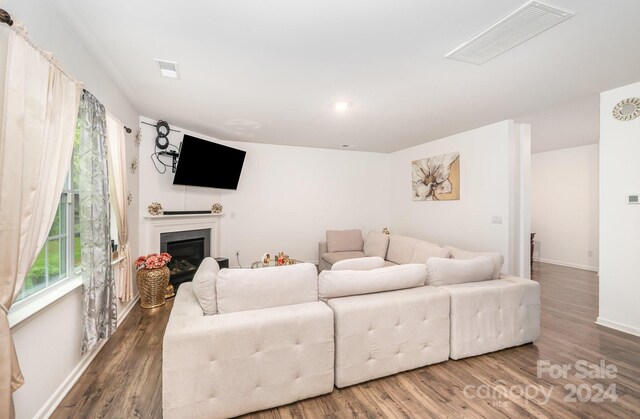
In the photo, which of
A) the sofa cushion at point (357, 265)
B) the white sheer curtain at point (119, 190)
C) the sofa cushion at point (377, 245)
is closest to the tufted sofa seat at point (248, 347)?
the sofa cushion at point (357, 265)

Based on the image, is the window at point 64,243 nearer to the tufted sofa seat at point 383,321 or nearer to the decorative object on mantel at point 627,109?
the tufted sofa seat at point 383,321

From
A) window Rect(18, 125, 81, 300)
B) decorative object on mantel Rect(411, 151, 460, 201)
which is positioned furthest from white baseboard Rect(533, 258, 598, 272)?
window Rect(18, 125, 81, 300)

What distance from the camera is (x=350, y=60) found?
2.20 m

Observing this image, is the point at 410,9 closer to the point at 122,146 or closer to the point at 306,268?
the point at 306,268

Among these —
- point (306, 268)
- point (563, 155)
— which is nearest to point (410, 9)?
point (306, 268)

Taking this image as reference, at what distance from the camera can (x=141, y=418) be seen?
1.67m

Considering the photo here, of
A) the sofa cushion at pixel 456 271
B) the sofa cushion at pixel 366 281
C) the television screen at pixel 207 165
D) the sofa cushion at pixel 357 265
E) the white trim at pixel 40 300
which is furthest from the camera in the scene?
the television screen at pixel 207 165

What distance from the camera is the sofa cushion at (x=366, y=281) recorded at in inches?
80.5

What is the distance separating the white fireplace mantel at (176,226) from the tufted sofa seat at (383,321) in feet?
9.47

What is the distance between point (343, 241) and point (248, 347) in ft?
11.9

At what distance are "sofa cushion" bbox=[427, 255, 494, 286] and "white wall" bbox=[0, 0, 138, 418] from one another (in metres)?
2.75

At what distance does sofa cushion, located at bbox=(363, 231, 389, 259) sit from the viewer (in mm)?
4660

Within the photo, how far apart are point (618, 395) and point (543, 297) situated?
2263mm

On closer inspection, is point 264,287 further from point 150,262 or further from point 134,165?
point 134,165
